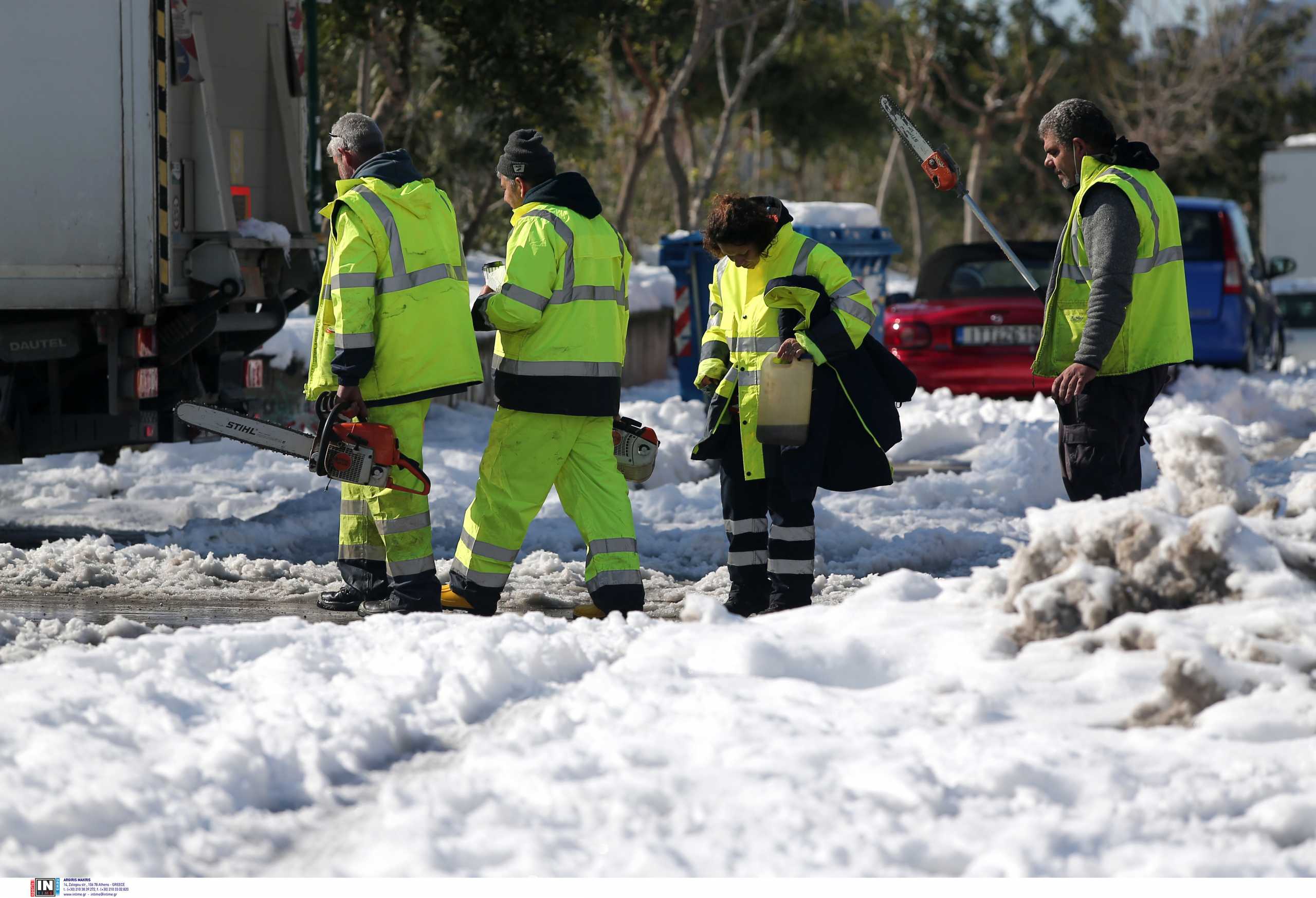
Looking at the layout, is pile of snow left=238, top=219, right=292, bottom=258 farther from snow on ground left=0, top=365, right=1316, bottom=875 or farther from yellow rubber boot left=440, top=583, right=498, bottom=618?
snow on ground left=0, top=365, right=1316, bottom=875

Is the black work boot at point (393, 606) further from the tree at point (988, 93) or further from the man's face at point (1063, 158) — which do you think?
Result: the tree at point (988, 93)

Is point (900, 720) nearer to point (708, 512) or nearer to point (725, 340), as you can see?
point (725, 340)

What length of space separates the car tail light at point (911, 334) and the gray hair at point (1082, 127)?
7009 mm

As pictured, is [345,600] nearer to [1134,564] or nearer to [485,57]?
[1134,564]

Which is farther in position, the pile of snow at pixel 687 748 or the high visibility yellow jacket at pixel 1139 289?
the high visibility yellow jacket at pixel 1139 289

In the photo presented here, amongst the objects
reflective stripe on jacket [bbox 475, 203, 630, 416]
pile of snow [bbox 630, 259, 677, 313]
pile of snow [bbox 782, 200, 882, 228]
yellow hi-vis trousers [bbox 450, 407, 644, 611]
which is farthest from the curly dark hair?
pile of snow [bbox 630, 259, 677, 313]

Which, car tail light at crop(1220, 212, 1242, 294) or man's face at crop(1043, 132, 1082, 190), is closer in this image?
man's face at crop(1043, 132, 1082, 190)

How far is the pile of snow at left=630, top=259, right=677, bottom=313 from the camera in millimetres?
17039

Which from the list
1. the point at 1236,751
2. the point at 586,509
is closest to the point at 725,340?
the point at 586,509

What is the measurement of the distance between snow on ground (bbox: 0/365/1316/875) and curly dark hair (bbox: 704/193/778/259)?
5.19ft

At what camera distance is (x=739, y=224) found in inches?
235

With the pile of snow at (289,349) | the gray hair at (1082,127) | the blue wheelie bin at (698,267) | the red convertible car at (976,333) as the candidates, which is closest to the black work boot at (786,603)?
the gray hair at (1082,127)

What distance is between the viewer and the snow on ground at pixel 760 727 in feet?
10.9

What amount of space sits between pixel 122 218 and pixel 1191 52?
31.1m
